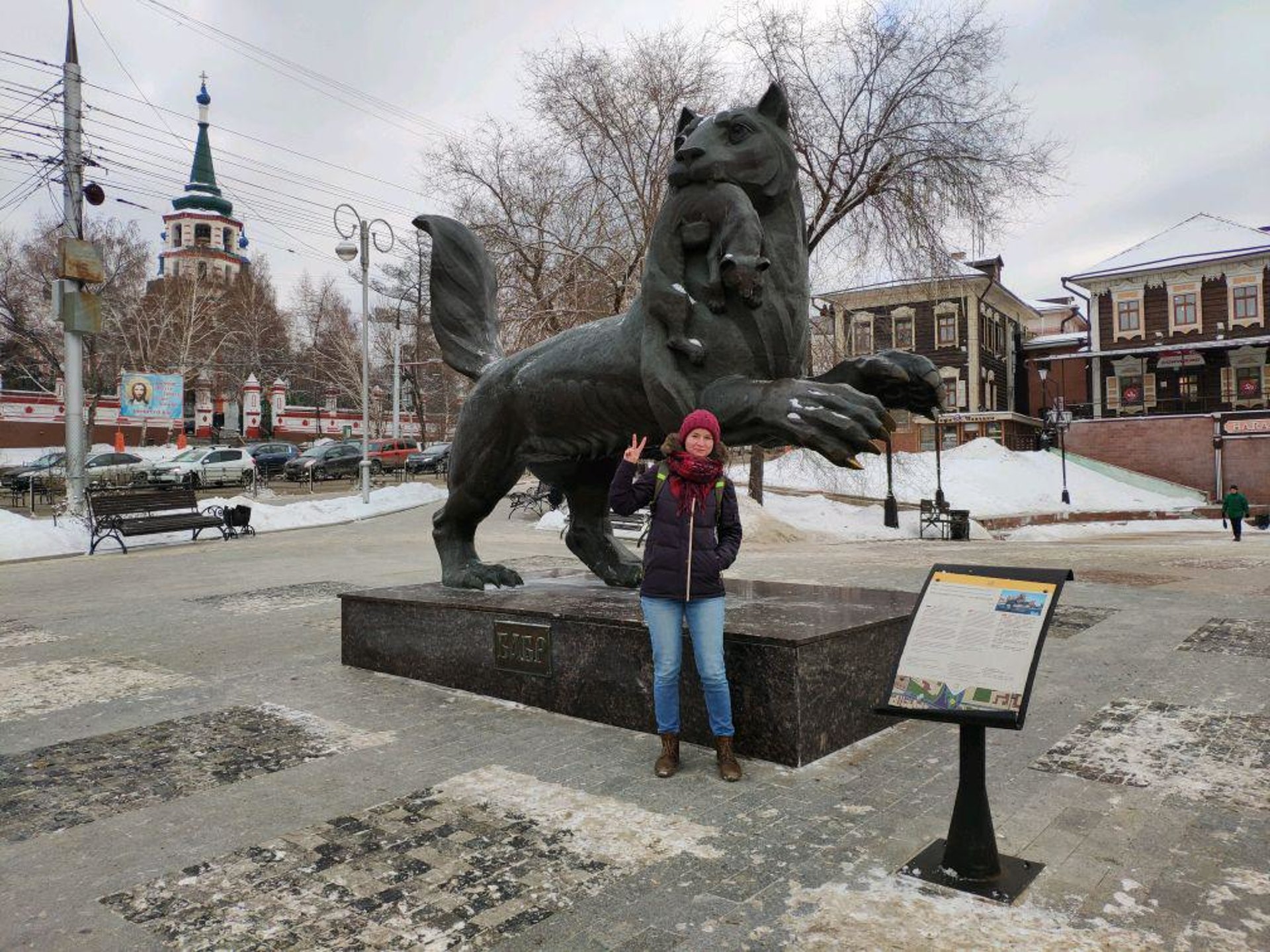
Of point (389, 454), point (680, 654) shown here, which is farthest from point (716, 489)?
point (389, 454)

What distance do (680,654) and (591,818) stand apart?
0.74 m

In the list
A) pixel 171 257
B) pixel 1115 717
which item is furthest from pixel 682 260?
pixel 171 257

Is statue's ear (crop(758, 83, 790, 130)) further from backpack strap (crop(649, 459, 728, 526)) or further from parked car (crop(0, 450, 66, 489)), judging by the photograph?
parked car (crop(0, 450, 66, 489))

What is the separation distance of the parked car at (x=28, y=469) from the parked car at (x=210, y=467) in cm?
299

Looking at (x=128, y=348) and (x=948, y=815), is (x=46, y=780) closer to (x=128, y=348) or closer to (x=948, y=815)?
(x=948, y=815)

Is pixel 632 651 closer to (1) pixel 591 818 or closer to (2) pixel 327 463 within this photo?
(1) pixel 591 818

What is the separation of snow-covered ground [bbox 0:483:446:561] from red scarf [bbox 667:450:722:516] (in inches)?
544

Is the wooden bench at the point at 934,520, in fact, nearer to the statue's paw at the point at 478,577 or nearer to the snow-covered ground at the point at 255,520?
the snow-covered ground at the point at 255,520

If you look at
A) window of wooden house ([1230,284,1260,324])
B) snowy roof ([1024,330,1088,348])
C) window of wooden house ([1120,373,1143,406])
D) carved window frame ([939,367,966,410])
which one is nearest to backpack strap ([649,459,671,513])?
carved window frame ([939,367,966,410])

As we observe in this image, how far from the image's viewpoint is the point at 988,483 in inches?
1121

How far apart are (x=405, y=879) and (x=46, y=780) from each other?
199 cm

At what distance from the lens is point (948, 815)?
303 cm

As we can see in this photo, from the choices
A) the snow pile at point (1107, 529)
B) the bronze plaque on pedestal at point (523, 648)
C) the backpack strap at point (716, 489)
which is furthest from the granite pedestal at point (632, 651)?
the snow pile at point (1107, 529)

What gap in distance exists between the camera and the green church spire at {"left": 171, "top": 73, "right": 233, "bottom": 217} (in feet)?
231
